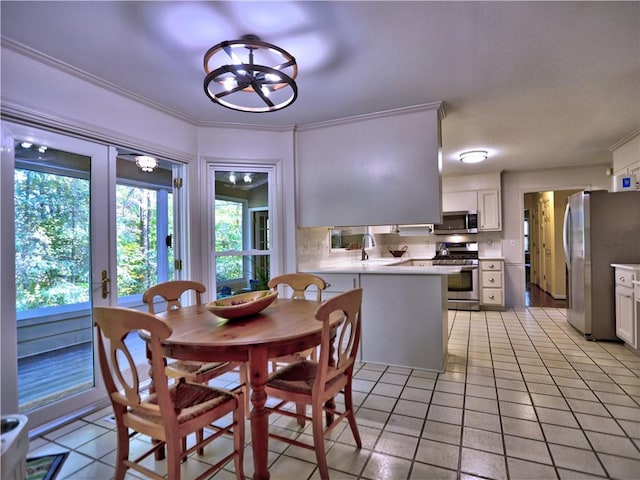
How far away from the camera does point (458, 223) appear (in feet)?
19.6

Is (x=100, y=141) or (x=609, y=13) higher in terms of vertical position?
(x=609, y=13)

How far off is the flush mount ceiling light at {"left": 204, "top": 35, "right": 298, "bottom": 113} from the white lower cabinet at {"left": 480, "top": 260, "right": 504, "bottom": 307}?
4.59 m

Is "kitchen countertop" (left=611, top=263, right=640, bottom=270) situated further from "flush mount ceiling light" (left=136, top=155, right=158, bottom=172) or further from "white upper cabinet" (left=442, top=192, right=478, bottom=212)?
"flush mount ceiling light" (left=136, top=155, right=158, bottom=172)

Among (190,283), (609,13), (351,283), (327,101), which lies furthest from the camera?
(351,283)

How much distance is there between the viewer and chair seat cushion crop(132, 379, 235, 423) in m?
1.46

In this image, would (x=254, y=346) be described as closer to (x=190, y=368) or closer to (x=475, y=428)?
(x=190, y=368)

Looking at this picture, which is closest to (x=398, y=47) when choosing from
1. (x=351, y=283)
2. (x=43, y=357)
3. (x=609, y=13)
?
(x=609, y=13)

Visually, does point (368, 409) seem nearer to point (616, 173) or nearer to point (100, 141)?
point (100, 141)

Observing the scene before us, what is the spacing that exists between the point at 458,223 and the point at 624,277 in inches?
106

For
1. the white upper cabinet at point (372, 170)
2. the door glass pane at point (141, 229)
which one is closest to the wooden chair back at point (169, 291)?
the door glass pane at point (141, 229)

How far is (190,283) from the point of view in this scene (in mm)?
2480

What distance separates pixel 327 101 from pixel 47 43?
1.97 m

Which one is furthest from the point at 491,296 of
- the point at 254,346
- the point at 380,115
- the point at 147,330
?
the point at 147,330

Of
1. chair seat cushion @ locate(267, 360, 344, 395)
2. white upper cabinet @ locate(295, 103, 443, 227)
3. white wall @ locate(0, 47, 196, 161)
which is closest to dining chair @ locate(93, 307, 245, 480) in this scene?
chair seat cushion @ locate(267, 360, 344, 395)
